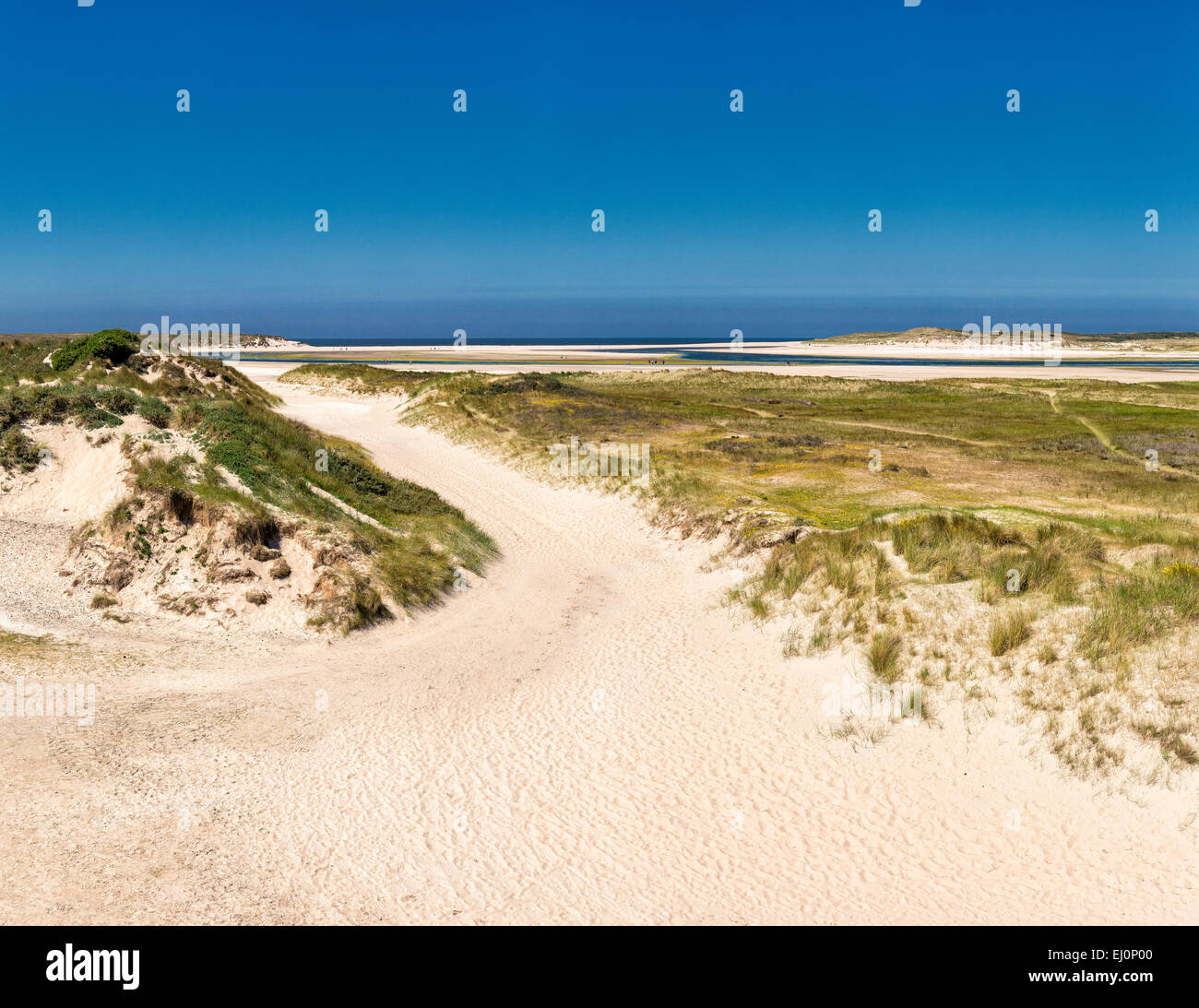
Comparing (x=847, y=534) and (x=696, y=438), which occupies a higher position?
(x=696, y=438)

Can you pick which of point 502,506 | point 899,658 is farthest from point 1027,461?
point 899,658

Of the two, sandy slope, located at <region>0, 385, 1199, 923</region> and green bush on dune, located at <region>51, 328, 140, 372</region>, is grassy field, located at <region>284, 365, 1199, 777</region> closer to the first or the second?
Answer: sandy slope, located at <region>0, 385, 1199, 923</region>

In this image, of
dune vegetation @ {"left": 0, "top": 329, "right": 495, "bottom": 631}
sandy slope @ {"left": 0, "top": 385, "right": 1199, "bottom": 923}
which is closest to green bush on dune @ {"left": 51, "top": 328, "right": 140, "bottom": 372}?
dune vegetation @ {"left": 0, "top": 329, "right": 495, "bottom": 631}

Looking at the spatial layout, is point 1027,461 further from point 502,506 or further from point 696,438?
point 502,506

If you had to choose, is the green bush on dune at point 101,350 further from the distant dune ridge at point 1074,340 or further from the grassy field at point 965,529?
the distant dune ridge at point 1074,340

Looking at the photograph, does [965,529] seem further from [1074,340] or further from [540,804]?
[1074,340]
